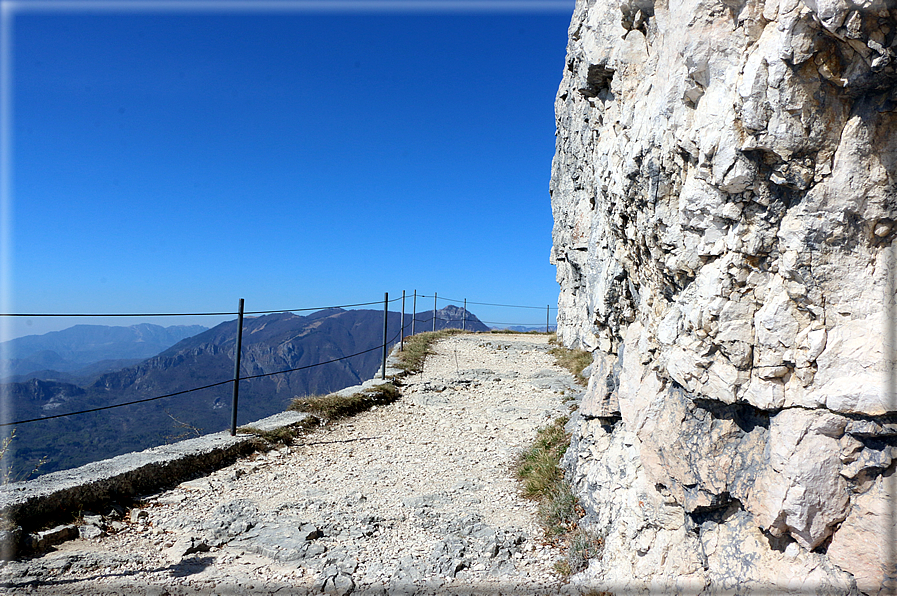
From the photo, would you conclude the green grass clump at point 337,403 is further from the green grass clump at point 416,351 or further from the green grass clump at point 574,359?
the green grass clump at point 574,359

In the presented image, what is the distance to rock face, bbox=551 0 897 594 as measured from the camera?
79.8 inches

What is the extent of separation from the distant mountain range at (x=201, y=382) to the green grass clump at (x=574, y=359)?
6.26m

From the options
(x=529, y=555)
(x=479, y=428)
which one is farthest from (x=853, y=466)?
(x=479, y=428)

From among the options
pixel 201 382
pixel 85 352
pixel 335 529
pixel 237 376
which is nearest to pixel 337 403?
pixel 237 376

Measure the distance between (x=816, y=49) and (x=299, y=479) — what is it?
5937mm

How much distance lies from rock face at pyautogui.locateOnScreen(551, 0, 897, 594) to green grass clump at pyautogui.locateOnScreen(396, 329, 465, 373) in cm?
879

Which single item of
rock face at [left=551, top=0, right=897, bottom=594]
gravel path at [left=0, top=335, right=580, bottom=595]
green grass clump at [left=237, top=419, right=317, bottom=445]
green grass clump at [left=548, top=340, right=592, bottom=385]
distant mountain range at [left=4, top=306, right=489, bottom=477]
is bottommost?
distant mountain range at [left=4, top=306, right=489, bottom=477]

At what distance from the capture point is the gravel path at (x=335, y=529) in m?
3.52

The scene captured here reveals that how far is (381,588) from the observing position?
138 inches

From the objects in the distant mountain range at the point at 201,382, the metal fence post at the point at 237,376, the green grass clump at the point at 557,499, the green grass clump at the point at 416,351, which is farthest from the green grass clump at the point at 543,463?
the distant mountain range at the point at 201,382

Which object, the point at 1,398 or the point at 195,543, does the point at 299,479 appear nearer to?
the point at 195,543

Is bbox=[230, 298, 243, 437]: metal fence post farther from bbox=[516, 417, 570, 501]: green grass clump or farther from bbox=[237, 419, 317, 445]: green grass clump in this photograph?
bbox=[516, 417, 570, 501]: green grass clump

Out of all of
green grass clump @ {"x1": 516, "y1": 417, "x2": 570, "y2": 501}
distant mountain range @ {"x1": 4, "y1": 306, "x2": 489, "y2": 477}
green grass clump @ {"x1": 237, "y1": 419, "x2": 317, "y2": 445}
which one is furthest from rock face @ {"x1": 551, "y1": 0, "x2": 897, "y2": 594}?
distant mountain range @ {"x1": 4, "y1": 306, "x2": 489, "y2": 477}

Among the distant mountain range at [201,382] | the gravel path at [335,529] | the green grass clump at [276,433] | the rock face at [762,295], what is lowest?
the distant mountain range at [201,382]
